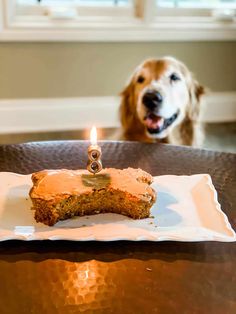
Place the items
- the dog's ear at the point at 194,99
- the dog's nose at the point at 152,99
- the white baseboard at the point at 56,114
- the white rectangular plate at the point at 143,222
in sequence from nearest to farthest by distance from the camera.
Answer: the white rectangular plate at the point at 143,222 → the dog's nose at the point at 152,99 → the dog's ear at the point at 194,99 → the white baseboard at the point at 56,114

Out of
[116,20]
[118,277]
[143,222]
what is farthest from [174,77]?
[118,277]

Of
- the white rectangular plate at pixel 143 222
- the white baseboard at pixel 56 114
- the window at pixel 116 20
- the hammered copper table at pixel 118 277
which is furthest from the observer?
the white baseboard at pixel 56 114

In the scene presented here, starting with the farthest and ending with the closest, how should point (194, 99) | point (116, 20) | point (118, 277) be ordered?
1. point (116, 20)
2. point (194, 99)
3. point (118, 277)

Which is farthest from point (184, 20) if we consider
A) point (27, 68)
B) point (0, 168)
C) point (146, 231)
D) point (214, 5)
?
point (146, 231)

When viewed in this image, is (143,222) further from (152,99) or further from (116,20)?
(116,20)

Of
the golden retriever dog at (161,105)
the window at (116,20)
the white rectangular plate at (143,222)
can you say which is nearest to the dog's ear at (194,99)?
the golden retriever dog at (161,105)

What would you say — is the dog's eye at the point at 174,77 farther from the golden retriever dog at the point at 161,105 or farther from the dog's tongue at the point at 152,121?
the dog's tongue at the point at 152,121
